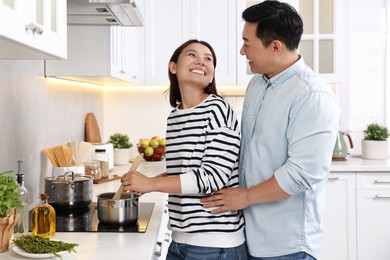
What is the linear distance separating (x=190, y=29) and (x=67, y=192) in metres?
2.17

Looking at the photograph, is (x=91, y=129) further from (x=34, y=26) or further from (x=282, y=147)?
(x=34, y=26)

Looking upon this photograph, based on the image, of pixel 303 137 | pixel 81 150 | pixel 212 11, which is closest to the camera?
pixel 303 137

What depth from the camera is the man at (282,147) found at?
5.70 ft

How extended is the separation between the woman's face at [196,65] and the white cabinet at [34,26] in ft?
1.53

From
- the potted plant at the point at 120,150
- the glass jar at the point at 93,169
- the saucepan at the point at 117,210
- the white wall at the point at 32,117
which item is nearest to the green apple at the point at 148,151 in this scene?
the potted plant at the point at 120,150

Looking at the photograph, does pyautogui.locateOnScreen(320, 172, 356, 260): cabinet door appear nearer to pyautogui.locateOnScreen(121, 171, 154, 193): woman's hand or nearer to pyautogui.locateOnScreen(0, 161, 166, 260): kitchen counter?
pyautogui.locateOnScreen(0, 161, 166, 260): kitchen counter

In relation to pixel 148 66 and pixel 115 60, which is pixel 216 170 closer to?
pixel 115 60

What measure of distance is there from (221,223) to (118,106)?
113 inches

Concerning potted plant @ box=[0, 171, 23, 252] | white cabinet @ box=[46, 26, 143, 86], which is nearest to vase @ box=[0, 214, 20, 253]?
potted plant @ box=[0, 171, 23, 252]

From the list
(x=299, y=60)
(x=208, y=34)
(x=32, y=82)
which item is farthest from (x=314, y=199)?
(x=208, y=34)

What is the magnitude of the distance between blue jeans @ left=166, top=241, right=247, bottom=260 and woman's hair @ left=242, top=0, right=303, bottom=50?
68 cm

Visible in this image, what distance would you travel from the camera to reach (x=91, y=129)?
386cm

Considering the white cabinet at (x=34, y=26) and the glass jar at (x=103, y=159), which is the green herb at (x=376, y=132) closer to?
the glass jar at (x=103, y=159)

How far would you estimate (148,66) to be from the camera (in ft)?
13.5
